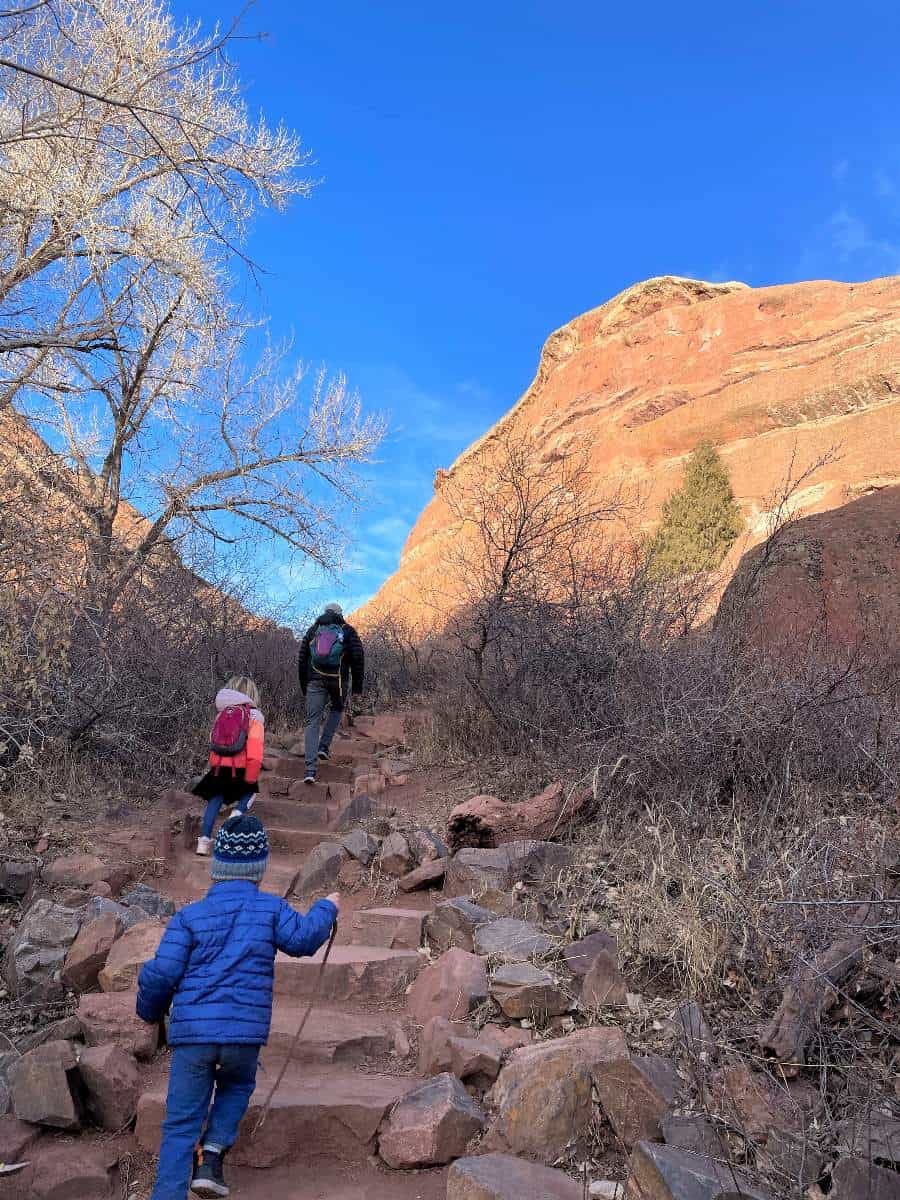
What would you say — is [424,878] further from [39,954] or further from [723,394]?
[723,394]

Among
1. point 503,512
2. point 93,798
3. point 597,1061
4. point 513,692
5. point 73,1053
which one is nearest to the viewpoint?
point 597,1061

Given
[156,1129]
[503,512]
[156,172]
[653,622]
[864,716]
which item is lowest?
[156,1129]

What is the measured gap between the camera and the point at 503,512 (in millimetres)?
10422

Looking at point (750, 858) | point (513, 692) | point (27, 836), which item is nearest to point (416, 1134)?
point (750, 858)

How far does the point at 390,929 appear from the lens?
5.20m

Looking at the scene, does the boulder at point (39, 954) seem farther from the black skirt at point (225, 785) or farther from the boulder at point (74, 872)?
the black skirt at point (225, 785)

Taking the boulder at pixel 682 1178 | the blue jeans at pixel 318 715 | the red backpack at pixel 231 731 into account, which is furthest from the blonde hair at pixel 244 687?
the boulder at pixel 682 1178

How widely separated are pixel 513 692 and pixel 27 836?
4.78 metres

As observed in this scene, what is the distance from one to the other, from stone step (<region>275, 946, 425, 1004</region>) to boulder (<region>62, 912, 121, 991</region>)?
96cm

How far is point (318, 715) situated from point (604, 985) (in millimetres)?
6239

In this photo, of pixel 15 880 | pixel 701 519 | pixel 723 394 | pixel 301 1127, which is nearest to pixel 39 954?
pixel 15 880

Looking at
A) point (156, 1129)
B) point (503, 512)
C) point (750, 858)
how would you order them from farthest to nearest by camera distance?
point (503, 512)
point (750, 858)
point (156, 1129)

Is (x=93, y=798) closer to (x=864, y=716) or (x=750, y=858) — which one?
(x=750, y=858)

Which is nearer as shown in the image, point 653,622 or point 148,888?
point 148,888
